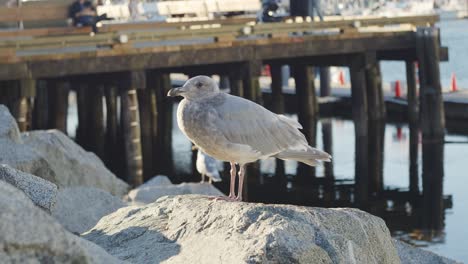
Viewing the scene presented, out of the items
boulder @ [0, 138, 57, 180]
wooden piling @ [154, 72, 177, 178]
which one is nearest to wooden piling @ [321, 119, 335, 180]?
wooden piling @ [154, 72, 177, 178]

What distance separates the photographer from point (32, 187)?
7.32m

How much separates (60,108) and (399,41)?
10200 millimetres

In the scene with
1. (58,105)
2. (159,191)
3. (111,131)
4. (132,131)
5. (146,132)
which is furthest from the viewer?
(111,131)

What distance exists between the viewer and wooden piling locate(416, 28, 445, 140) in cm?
3059

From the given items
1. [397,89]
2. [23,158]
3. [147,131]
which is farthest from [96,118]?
[23,158]

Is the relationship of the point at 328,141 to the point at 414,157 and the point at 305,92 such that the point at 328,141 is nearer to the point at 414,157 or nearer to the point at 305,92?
the point at 305,92


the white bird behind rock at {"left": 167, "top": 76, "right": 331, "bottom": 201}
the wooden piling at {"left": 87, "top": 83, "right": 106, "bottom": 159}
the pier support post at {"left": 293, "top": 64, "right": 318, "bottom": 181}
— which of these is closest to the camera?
the white bird behind rock at {"left": 167, "top": 76, "right": 331, "bottom": 201}

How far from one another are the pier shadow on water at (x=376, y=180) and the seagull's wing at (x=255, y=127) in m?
10.1

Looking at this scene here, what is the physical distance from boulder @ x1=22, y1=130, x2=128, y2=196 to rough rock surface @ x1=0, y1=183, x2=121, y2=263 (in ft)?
34.0

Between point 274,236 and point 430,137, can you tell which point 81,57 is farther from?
point 274,236

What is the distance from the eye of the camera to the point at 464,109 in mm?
35312

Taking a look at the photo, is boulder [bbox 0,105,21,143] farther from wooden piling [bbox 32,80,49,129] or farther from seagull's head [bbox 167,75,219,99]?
wooden piling [bbox 32,80,49,129]

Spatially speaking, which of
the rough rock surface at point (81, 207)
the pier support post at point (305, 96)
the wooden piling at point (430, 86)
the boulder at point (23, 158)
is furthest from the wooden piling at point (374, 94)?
the rough rock surface at point (81, 207)

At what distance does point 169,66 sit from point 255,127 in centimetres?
1862
